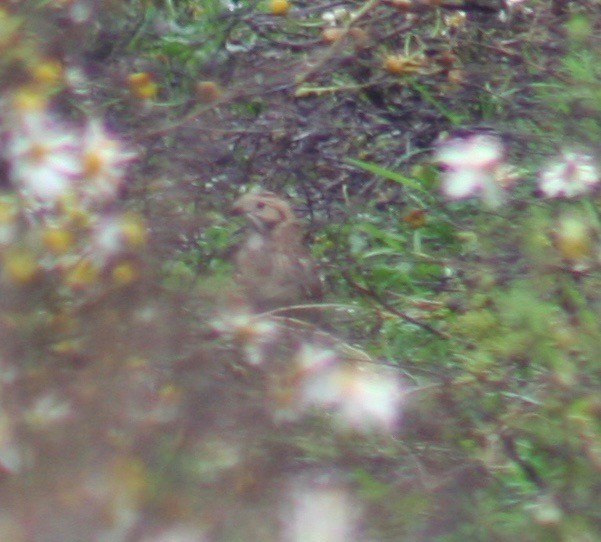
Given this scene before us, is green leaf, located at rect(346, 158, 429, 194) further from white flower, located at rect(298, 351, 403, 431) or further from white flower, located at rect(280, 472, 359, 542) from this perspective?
white flower, located at rect(280, 472, 359, 542)

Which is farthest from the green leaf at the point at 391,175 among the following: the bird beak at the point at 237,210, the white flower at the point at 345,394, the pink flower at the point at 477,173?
the white flower at the point at 345,394

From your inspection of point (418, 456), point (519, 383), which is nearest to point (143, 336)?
point (418, 456)

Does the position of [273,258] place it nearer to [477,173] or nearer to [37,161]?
[477,173]

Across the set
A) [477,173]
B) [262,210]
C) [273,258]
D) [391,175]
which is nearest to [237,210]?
→ [262,210]

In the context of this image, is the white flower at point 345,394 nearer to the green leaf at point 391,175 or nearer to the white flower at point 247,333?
the white flower at point 247,333

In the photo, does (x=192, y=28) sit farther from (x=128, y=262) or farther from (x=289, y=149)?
(x=128, y=262)
